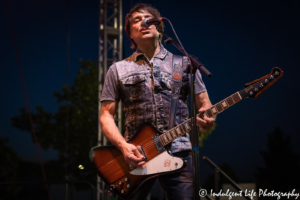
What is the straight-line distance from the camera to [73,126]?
20.3 m

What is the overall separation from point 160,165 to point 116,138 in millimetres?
447

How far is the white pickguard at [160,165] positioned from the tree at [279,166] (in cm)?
3959

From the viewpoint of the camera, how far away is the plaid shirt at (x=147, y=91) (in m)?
2.37

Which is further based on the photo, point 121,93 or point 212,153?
point 212,153

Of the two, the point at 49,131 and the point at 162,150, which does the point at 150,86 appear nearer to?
the point at 162,150

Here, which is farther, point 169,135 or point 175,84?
point 175,84

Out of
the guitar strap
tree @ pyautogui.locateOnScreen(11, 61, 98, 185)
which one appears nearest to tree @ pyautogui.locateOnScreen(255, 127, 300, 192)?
tree @ pyautogui.locateOnScreen(11, 61, 98, 185)

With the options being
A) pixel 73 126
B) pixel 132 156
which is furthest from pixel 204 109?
pixel 73 126

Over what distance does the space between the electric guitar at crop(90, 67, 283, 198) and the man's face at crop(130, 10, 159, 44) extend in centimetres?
87

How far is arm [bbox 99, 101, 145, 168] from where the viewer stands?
7.15ft

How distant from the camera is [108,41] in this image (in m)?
7.09

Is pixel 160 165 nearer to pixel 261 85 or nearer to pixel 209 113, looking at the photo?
pixel 209 113

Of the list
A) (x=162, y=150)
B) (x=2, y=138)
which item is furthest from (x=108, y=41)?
(x=2, y=138)

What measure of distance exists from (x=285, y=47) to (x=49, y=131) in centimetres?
1984
